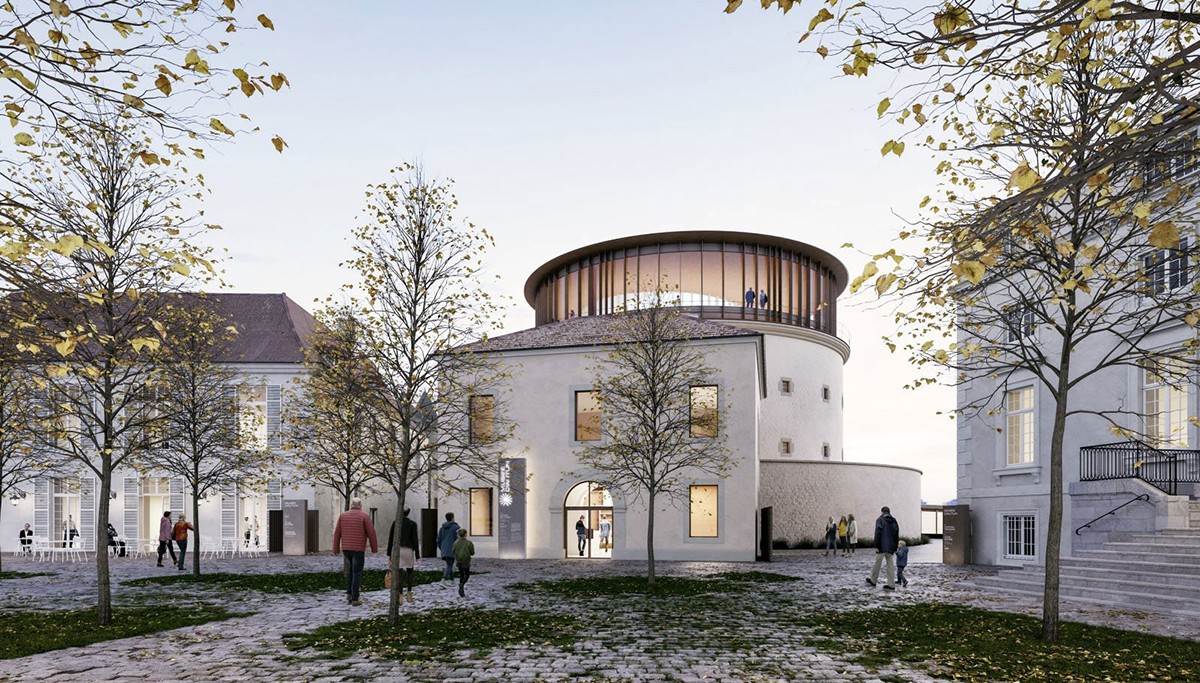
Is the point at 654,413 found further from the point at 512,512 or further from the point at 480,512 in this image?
the point at 480,512

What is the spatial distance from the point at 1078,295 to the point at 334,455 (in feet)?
70.0

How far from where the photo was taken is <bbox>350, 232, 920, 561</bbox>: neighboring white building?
3338cm

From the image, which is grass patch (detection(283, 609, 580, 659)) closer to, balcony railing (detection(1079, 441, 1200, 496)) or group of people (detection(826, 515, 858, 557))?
balcony railing (detection(1079, 441, 1200, 496))

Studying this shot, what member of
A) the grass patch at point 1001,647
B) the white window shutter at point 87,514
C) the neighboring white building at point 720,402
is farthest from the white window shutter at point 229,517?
the grass patch at point 1001,647

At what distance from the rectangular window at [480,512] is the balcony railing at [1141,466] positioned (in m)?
21.5

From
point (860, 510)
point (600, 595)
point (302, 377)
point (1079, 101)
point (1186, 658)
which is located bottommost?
point (860, 510)

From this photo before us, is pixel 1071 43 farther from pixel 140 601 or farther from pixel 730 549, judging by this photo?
pixel 730 549

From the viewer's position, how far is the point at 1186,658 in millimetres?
10336

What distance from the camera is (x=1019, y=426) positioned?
1047 inches

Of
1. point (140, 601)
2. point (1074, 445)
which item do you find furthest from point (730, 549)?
point (140, 601)

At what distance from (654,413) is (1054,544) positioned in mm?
14474

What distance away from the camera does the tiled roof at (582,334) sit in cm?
3409

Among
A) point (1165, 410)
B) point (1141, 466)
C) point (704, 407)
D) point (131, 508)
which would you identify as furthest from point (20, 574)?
point (1165, 410)

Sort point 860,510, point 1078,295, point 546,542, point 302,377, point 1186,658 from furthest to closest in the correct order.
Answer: point 860,510 < point 302,377 < point 546,542 < point 1078,295 < point 1186,658
